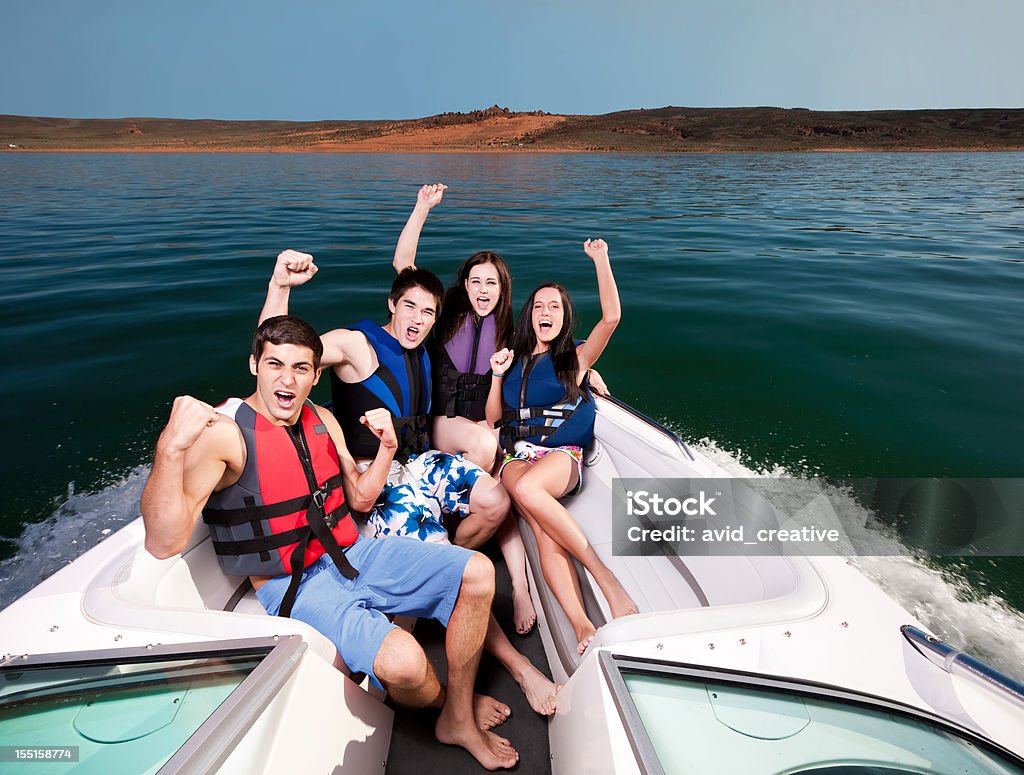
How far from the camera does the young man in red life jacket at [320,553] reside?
4.87 feet

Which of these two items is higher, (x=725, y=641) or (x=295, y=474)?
(x=295, y=474)

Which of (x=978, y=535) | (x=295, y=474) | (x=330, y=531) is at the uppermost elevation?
(x=295, y=474)

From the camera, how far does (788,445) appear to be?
369 centimetres

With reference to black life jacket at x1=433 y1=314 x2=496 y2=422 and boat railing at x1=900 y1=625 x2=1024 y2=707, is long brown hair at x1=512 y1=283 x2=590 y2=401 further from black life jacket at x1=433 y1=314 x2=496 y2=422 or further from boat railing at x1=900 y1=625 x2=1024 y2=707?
boat railing at x1=900 y1=625 x2=1024 y2=707

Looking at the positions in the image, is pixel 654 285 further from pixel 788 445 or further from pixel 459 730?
pixel 459 730

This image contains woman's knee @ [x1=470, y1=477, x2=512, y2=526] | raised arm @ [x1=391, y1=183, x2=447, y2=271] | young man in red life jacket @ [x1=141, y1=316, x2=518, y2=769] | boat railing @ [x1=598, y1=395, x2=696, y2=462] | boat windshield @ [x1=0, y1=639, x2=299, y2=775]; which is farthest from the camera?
raised arm @ [x1=391, y1=183, x2=447, y2=271]

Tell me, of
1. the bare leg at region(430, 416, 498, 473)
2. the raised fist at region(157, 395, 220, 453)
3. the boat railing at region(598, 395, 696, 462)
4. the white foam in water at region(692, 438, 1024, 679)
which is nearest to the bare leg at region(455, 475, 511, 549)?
the bare leg at region(430, 416, 498, 473)

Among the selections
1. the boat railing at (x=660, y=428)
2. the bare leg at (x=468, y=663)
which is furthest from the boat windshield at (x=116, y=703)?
the boat railing at (x=660, y=428)

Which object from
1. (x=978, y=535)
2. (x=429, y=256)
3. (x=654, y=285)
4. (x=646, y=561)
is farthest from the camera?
(x=429, y=256)

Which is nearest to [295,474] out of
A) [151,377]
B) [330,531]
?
[330,531]

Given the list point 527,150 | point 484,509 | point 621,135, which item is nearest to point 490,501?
point 484,509

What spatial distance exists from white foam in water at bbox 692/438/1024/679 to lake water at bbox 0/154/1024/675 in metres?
0.01

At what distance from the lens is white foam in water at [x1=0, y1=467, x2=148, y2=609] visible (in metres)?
2.60

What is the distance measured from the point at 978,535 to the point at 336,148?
54655mm
